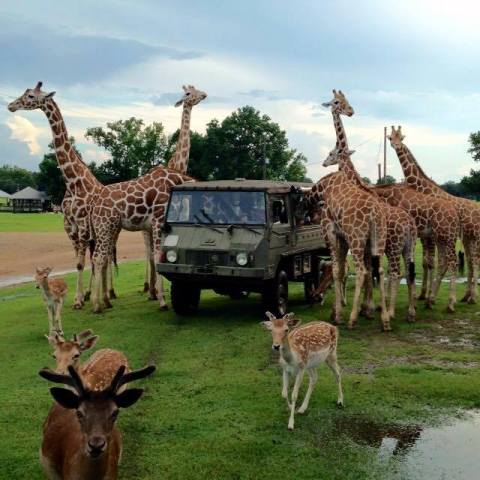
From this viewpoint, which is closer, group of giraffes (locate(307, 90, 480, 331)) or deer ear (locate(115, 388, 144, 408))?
deer ear (locate(115, 388, 144, 408))

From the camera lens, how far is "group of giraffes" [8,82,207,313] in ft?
41.1

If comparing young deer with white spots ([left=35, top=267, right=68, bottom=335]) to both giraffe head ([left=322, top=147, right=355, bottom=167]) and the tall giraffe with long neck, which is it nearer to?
the tall giraffe with long neck

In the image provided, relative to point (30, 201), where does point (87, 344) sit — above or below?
below

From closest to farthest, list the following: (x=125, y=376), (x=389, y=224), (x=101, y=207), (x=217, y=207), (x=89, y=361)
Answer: (x=125, y=376) → (x=89, y=361) → (x=389, y=224) → (x=217, y=207) → (x=101, y=207)

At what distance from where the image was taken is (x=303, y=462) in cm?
570

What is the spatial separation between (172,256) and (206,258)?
642mm

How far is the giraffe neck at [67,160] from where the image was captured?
13578 millimetres

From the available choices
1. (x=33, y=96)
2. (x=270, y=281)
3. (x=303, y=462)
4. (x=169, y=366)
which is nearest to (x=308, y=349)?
(x=303, y=462)

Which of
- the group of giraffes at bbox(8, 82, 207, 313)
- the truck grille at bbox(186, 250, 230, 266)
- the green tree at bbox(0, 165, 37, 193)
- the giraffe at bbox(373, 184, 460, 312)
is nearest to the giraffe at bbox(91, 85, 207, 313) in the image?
the group of giraffes at bbox(8, 82, 207, 313)

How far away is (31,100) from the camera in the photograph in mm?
13594

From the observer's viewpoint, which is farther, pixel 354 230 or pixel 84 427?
pixel 354 230

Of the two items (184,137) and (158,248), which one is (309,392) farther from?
(184,137)

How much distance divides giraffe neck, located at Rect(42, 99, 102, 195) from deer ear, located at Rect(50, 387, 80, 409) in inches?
→ 397

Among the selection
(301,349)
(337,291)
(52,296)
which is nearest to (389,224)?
(337,291)
